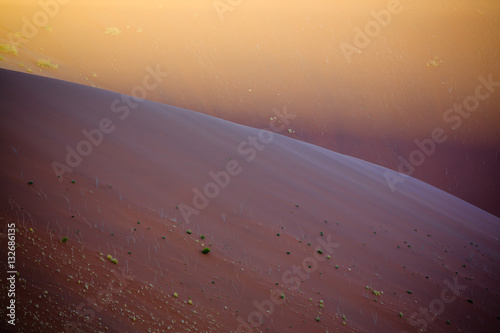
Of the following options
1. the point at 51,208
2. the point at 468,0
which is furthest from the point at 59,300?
the point at 468,0

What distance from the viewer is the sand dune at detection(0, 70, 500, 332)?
119 inches

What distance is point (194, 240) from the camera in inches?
168

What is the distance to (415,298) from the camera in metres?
4.70

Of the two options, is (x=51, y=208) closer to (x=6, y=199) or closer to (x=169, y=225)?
(x=6, y=199)

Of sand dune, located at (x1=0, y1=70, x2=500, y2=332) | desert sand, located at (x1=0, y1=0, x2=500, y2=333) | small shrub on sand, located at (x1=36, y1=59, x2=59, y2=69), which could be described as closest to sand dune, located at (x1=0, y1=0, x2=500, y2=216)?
desert sand, located at (x1=0, y1=0, x2=500, y2=333)

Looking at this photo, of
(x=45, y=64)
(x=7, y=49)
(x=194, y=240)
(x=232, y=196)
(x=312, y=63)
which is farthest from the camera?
(x=312, y=63)

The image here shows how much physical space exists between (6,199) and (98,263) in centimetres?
140

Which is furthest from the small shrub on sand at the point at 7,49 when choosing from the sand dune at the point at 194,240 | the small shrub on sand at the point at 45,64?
the sand dune at the point at 194,240

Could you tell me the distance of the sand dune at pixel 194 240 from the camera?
3.03 metres

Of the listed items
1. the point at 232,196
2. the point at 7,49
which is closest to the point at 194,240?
the point at 232,196

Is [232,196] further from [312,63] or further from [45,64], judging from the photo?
[312,63]

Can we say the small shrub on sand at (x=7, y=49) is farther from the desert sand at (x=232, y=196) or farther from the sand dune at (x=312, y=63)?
the sand dune at (x=312, y=63)

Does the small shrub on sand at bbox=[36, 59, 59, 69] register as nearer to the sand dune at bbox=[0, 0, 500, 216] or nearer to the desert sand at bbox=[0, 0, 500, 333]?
the desert sand at bbox=[0, 0, 500, 333]

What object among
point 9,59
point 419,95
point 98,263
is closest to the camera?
point 98,263
